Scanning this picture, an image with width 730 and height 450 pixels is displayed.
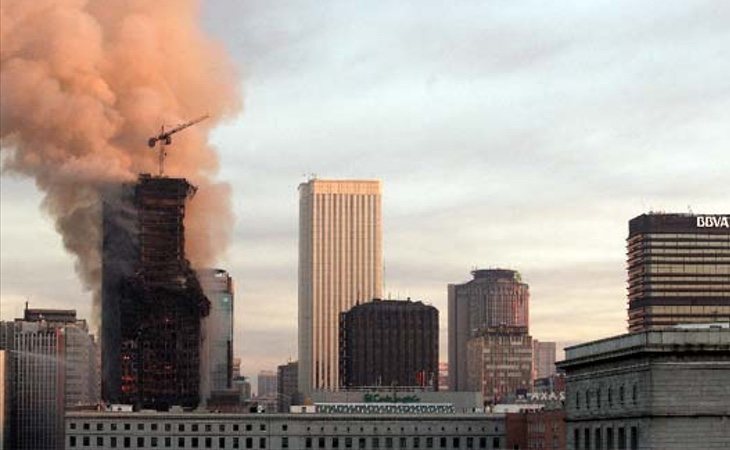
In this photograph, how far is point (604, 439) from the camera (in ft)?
420

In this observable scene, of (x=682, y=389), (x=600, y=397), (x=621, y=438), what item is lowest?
(x=621, y=438)

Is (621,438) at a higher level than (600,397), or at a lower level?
lower

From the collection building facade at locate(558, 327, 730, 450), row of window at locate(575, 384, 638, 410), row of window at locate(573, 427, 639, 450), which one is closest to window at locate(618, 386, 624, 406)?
row of window at locate(575, 384, 638, 410)

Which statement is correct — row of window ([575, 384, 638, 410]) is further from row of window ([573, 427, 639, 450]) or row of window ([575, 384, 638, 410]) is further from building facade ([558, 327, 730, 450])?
row of window ([573, 427, 639, 450])

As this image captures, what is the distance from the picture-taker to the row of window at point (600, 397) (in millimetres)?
120419

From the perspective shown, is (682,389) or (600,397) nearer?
(682,389)

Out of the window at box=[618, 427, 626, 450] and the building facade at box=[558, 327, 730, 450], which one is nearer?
the building facade at box=[558, 327, 730, 450]

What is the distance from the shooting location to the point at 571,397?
455ft

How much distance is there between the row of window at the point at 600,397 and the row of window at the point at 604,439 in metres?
1.55

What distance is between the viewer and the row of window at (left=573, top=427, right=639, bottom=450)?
120 m

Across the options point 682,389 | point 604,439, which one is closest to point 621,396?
point 604,439

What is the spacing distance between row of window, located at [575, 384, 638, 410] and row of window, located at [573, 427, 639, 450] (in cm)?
155

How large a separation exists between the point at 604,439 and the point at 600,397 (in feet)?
10.1

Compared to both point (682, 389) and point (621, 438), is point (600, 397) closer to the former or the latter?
point (621, 438)
